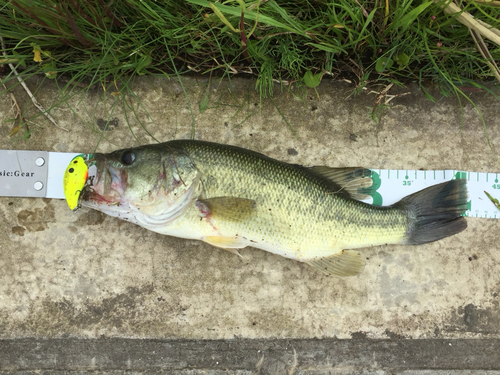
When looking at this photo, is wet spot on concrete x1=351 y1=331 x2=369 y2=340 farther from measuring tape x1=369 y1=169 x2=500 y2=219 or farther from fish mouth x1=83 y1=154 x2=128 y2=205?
fish mouth x1=83 y1=154 x2=128 y2=205

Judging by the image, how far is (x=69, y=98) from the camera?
252cm

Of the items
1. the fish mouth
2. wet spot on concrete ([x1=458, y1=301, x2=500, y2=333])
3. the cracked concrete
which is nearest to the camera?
the fish mouth

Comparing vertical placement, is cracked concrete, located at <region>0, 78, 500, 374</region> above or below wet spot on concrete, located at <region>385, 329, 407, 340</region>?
above

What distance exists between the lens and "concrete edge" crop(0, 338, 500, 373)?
92.3 inches

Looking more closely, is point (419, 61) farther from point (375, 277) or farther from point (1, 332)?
point (1, 332)

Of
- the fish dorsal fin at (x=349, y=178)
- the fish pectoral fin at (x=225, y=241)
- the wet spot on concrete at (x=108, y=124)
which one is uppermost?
the wet spot on concrete at (x=108, y=124)

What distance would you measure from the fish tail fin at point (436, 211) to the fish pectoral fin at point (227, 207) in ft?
3.84

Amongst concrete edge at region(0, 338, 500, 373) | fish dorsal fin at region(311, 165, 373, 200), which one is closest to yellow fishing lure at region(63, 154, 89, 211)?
concrete edge at region(0, 338, 500, 373)

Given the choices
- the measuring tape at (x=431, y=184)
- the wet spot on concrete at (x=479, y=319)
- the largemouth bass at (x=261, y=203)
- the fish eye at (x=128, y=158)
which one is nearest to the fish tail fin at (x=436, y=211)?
the largemouth bass at (x=261, y=203)

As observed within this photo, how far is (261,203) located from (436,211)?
1.35 m

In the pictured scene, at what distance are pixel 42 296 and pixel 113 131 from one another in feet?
4.52

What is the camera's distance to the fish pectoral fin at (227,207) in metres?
2.04

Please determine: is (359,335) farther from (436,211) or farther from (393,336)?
(436,211)

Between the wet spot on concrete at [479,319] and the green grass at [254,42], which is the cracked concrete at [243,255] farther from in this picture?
the green grass at [254,42]
